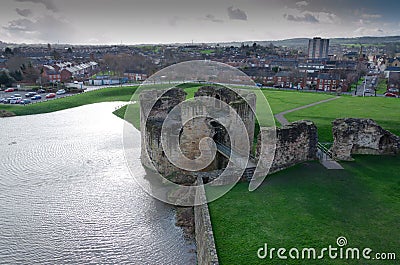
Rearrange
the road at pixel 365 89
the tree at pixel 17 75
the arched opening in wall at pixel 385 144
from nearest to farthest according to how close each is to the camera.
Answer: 1. the arched opening in wall at pixel 385 144
2. the road at pixel 365 89
3. the tree at pixel 17 75

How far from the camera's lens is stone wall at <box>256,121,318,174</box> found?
1276cm

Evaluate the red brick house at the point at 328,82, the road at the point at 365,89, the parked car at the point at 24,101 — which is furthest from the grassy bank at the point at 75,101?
the road at the point at 365,89

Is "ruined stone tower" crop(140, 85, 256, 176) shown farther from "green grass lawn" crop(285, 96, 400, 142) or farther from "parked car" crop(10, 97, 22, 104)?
"parked car" crop(10, 97, 22, 104)

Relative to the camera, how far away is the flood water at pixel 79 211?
34.1ft

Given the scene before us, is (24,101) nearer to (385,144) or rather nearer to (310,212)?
(310,212)

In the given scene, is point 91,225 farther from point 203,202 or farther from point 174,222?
point 203,202

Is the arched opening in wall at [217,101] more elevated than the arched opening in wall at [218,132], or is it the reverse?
the arched opening in wall at [217,101]

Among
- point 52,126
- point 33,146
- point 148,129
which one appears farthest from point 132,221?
point 52,126

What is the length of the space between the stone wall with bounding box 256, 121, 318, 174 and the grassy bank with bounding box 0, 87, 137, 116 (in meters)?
27.1

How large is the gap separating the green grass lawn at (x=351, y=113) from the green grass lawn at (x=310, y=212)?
25.2 feet

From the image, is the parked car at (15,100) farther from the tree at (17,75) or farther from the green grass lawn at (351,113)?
the green grass lawn at (351,113)

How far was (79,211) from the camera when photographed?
12.9 metres

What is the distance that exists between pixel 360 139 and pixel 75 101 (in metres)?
31.9

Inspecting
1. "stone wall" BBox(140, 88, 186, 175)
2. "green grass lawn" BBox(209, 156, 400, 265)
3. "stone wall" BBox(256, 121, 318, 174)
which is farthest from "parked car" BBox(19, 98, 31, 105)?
"green grass lawn" BBox(209, 156, 400, 265)
